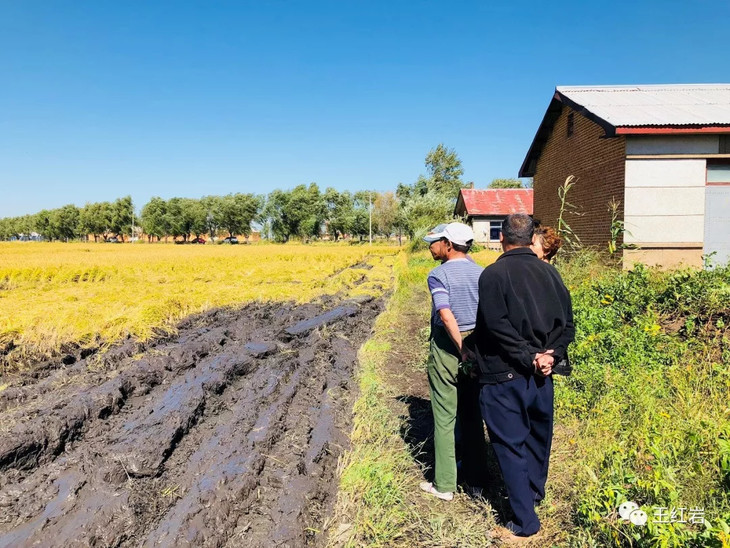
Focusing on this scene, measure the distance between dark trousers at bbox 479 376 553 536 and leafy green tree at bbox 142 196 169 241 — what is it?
86634 millimetres

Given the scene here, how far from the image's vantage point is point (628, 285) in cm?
625

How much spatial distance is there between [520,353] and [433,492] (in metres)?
1.34

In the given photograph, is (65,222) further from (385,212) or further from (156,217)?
(385,212)

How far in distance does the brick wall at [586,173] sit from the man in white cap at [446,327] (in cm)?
792

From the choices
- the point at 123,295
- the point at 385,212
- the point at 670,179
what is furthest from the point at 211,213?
the point at 670,179

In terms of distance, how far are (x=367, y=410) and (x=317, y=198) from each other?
6767cm

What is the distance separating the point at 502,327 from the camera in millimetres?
2561

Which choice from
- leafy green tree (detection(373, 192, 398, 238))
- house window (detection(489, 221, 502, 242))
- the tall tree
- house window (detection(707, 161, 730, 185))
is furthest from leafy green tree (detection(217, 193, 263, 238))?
house window (detection(707, 161, 730, 185))

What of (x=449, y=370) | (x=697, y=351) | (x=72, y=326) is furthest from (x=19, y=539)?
(x=697, y=351)

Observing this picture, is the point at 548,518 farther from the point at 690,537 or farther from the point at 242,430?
the point at 242,430

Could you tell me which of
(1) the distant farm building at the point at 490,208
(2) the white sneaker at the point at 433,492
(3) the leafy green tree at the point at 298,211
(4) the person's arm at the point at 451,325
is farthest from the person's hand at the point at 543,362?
(3) the leafy green tree at the point at 298,211

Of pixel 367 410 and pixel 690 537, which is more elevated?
pixel 690 537

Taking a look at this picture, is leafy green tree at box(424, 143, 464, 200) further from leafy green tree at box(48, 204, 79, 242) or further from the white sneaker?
leafy green tree at box(48, 204, 79, 242)

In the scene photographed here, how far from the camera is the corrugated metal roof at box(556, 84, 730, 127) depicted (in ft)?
29.7
